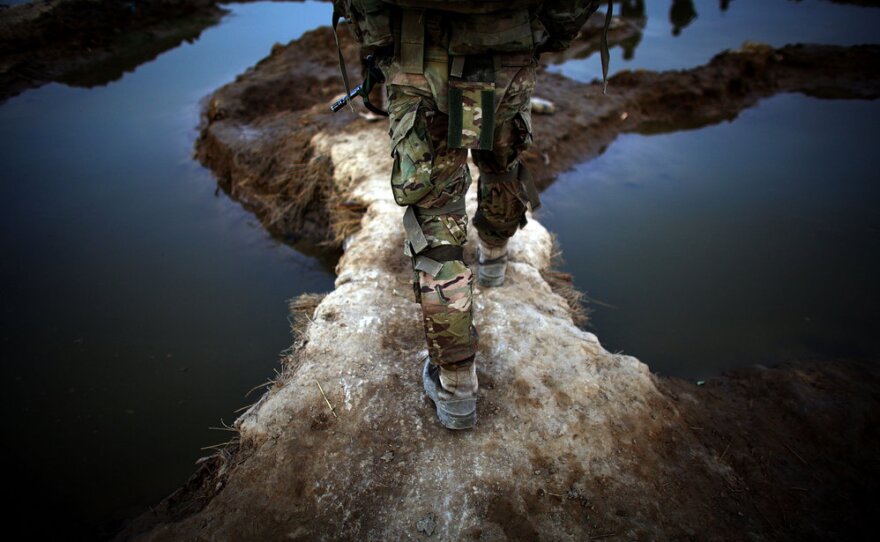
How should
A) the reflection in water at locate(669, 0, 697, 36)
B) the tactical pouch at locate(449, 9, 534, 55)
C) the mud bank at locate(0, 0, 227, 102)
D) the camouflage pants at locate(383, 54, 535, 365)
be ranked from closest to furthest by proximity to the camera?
the tactical pouch at locate(449, 9, 534, 55) → the camouflage pants at locate(383, 54, 535, 365) → the mud bank at locate(0, 0, 227, 102) → the reflection in water at locate(669, 0, 697, 36)

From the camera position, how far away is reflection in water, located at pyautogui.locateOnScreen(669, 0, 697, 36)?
7.96 meters

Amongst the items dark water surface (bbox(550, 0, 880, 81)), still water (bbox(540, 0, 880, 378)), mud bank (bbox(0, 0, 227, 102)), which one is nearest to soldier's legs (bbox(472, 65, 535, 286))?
still water (bbox(540, 0, 880, 378))

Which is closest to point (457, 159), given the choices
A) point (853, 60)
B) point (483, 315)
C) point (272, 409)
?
point (483, 315)

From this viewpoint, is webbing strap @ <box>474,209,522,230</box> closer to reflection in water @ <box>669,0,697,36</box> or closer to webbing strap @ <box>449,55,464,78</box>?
webbing strap @ <box>449,55,464,78</box>

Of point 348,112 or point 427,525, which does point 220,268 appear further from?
point 427,525

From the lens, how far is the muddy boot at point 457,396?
5.92 feet

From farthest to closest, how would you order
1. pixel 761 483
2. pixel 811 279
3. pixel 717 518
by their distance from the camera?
pixel 811 279
pixel 761 483
pixel 717 518

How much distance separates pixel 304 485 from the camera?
1702 mm

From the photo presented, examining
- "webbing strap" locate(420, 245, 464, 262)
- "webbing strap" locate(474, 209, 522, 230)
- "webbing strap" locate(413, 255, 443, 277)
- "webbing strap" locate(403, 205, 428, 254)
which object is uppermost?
"webbing strap" locate(403, 205, 428, 254)

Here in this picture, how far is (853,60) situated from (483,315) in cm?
689

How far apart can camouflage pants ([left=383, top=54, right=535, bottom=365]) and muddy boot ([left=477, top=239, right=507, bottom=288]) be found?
0.73 metres

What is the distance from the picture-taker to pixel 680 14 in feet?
27.5

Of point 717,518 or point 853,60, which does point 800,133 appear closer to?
point 853,60

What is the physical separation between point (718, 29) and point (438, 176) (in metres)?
8.06
